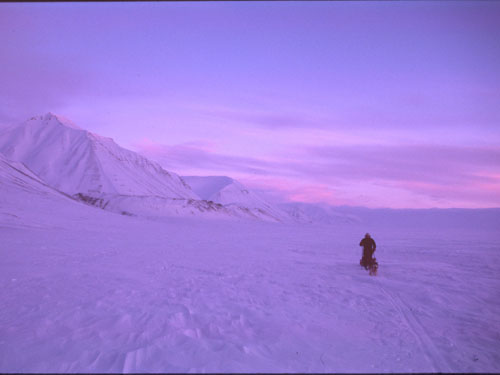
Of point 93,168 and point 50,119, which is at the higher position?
point 50,119

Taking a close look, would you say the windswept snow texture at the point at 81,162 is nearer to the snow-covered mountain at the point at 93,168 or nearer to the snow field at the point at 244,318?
the snow-covered mountain at the point at 93,168

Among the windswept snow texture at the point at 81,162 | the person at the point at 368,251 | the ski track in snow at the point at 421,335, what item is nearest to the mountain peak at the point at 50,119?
the windswept snow texture at the point at 81,162

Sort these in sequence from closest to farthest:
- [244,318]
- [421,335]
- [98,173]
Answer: [421,335] < [244,318] < [98,173]

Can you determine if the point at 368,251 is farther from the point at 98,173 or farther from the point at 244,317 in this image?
the point at 98,173

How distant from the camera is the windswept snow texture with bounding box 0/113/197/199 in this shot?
103812mm

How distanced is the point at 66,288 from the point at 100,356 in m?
4.99

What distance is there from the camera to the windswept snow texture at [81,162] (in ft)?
341

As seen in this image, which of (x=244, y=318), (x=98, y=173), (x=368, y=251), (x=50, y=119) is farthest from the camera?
(x=50, y=119)

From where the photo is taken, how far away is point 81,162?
113 metres

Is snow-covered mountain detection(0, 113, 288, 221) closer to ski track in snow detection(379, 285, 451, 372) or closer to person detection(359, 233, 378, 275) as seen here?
person detection(359, 233, 378, 275)

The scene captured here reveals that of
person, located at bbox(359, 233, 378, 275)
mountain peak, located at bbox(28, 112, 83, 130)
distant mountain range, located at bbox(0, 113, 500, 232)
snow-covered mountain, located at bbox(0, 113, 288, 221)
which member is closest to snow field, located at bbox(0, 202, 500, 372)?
person, located at bbox(359, 233, 378, 275)

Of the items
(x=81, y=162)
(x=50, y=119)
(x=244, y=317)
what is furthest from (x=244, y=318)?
(x=50, y=119)

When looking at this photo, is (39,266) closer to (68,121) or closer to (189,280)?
(189,280)

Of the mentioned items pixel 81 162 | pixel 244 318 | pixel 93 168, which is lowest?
pixel 244 318
